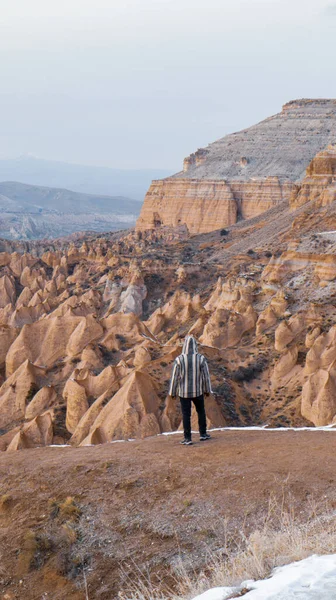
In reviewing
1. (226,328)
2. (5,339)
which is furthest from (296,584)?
(5,339)

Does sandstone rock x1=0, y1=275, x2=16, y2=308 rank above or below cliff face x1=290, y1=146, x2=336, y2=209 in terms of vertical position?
below

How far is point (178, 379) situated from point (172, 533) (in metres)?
3.69

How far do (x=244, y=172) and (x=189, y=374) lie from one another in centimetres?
9586

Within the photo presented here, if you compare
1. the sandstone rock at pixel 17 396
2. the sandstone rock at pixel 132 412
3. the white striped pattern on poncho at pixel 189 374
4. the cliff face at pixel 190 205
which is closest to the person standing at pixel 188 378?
the white striped pattern on poncho at pixel 189 374

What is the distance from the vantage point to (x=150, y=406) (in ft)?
72.6

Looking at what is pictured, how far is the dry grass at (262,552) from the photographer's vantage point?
5.48 meters

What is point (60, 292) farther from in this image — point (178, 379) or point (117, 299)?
point (178, 379)

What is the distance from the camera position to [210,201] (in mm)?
98625

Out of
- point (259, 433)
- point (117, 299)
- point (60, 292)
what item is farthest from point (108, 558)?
point (60, 292)

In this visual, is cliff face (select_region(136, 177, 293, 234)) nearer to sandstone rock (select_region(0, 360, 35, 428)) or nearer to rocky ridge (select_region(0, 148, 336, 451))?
rocky ridge (select_region(0, 148, 336, 451))

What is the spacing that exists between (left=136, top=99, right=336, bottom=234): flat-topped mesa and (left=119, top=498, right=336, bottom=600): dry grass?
84.6 metres

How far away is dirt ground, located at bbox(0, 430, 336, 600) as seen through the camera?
23.1ft

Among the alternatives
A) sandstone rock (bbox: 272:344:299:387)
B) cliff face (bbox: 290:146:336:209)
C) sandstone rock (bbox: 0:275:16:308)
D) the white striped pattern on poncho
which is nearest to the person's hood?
the white striped pattern on poncho

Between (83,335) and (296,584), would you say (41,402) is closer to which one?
(83,335)
